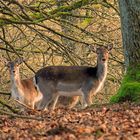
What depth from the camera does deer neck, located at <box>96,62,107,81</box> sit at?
14405 millimetres

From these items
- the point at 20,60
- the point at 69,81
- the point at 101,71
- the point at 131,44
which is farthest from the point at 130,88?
the point at 20,60

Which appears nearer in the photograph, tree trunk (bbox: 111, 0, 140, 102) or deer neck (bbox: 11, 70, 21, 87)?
tree trunk (bbox: 111, 0, 140, 102)

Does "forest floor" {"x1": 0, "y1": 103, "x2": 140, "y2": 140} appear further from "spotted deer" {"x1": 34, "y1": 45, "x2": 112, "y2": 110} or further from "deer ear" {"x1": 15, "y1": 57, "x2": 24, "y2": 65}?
"spotted deer" {"x1": 34, "y1": 45, "x2": 112, "y2": 110}

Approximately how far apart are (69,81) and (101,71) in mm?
Result: 878

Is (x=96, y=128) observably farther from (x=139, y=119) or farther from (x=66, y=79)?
(x=66, y=79)

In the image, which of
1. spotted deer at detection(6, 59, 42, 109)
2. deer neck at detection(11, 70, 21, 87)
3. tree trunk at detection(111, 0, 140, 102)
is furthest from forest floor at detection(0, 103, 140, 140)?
deer neck at detection(11, 70, 21, 87)

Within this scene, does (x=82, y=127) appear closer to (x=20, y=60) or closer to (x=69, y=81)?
(x=20, y=60)

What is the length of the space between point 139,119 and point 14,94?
7701 mm

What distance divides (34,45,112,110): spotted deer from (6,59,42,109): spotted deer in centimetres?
58

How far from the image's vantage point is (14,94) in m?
15.0

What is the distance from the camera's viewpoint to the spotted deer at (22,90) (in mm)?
14965

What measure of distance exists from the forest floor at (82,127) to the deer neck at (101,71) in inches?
198

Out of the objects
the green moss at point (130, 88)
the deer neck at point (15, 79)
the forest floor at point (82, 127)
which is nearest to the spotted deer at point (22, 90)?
the deer neck at point (15, 79)

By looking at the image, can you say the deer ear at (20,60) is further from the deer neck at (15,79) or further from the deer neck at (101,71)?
the deer neck at (101,71)
